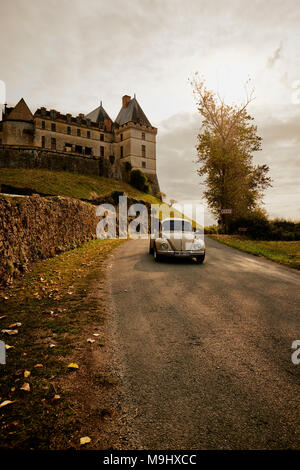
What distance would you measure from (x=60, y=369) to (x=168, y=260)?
7.42 m

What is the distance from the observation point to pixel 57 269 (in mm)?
8164

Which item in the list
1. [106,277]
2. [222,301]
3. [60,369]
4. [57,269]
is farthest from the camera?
[57,269]

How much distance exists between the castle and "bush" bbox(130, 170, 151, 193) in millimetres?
1814

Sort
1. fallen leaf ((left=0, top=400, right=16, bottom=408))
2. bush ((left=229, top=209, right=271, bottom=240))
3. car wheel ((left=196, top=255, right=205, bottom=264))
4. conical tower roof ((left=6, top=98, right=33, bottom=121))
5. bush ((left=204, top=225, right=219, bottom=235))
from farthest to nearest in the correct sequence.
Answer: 1. conical tower roof ((left=6, top=98, right=33, bottom=121))
2. bush ((left=204, top=225, right=219, bottom=235))
3. bush ((left=229, top=209, right=271, bottom=240))
4. car wheel ((left=196, top=255, right=205, bottom=264))
5. fallen leaf ((left=0, top=400, right=16, bottom=408))

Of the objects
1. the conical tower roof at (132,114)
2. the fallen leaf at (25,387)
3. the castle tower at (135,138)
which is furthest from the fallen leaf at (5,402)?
the conical tower roof at (132,114)

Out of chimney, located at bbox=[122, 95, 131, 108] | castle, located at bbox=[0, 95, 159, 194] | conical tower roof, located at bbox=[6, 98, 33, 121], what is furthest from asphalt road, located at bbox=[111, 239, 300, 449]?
chimney, located at bbox=[122, 95, 131, 108]

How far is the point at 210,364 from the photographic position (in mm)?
3037

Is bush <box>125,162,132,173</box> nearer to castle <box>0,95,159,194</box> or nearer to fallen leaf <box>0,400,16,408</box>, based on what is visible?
castle <box>0,95,159,194</box>

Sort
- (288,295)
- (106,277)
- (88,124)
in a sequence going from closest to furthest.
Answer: (288,295) → (106,277) → (88,124)

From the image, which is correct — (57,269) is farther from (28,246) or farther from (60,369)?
(60,369)

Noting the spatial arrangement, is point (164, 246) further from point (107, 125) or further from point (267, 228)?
point (107, 125)

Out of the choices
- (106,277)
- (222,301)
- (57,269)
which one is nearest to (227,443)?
(222,301)

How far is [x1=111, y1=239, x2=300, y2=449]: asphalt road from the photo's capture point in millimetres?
2078
